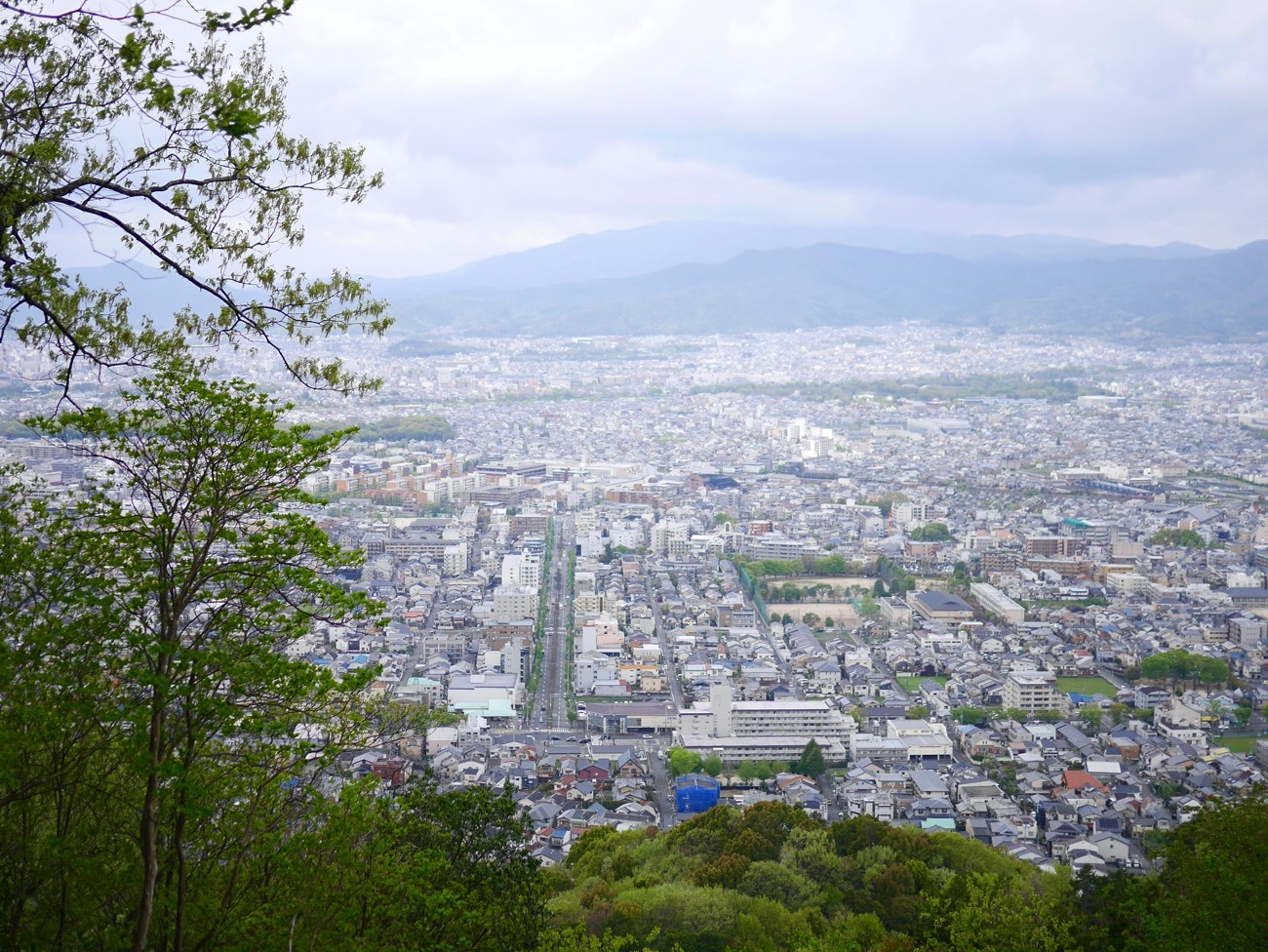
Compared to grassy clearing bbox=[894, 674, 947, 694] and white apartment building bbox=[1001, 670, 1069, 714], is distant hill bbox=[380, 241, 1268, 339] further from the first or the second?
white apartment building bbox=[1001, 670, 1069, 714]

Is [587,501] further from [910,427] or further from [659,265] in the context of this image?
[659,265]

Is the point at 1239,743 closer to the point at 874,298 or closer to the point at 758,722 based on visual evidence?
the point at 758,722

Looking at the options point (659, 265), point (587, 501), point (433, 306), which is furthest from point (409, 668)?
point (659, 265)

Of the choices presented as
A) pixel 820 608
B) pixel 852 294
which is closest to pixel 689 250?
pixel 852 294

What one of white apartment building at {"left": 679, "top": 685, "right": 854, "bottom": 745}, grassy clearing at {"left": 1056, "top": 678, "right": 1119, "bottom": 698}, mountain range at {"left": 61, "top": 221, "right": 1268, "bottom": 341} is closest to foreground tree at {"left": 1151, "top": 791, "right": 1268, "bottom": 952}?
white apartment building at {"left": 679, "top": 685, "right": 854, "bottom": 745}

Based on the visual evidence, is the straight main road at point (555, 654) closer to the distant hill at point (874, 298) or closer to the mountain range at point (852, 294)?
the mountain range at point (852, 294)

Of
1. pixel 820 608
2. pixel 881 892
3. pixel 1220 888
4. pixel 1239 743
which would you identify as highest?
pixel 1220 888

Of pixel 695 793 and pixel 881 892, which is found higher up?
pixel 881 892
